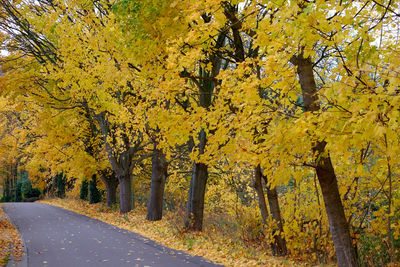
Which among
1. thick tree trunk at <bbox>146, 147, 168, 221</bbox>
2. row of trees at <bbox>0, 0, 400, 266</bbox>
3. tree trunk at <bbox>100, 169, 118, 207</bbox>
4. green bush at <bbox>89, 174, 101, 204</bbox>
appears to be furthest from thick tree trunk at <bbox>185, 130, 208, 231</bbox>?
green bush at <bbox>89, 174, 101, 204</bbox>

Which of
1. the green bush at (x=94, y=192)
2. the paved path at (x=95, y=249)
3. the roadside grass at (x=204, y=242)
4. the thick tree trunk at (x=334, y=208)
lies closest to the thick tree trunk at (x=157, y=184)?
the roadside grass at (x=204, y=242)

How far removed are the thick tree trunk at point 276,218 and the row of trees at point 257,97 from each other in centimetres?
3

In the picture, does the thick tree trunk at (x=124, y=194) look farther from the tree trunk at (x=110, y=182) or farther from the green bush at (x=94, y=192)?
the green bush at (x=94, y=192)

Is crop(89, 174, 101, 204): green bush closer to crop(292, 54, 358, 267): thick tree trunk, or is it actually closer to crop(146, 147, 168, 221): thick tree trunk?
crop(146, 147, 168, 221): thick tree trunk

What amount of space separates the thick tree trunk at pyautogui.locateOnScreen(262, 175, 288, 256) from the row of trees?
1.2 inches

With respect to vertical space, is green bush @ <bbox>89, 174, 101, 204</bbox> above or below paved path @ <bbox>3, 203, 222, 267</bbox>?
above

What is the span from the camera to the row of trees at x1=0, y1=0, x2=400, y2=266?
13.1ft

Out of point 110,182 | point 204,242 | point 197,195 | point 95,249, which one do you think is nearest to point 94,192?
point 110,182

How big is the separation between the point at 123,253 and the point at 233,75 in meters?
5.58

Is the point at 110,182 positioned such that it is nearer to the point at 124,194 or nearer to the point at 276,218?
the point at 124,194

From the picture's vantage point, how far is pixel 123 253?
9305 millimetres

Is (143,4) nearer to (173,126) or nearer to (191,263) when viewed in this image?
(173,126)

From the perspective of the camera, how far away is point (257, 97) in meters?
5.84

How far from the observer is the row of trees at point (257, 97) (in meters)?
3.98
